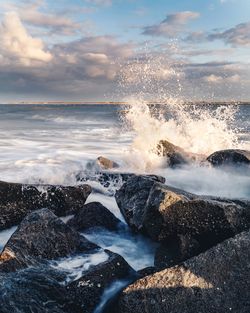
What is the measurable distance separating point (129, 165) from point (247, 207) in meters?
5.85

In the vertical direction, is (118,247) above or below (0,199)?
below

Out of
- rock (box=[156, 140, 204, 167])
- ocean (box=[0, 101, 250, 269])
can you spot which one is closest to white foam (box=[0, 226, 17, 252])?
ocean (box=[0, 101, 250, 269])

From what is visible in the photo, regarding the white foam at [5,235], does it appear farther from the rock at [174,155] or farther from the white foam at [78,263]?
the rock at [174,155]

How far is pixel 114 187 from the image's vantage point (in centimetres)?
783

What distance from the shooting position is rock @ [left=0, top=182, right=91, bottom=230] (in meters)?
5.72

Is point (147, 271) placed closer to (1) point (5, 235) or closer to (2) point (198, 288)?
(2) point (198, 288)

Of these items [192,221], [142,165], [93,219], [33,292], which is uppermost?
[192,221]

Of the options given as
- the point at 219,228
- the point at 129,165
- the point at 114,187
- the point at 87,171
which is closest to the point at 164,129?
the point at 129,165

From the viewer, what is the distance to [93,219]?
5.48 m

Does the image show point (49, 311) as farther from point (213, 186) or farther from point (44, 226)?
point (213, 186)

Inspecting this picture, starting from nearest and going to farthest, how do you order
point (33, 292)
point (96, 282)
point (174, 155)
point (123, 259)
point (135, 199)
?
point (33, 292) → point (96, 282) → point (123, 259) → point (135, 199) → point (174, 155)

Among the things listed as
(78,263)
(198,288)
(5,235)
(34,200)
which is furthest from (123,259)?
(34,200)

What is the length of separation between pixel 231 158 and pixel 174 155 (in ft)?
5.18

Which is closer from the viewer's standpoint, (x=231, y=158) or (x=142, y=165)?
(x=231, y=158)
